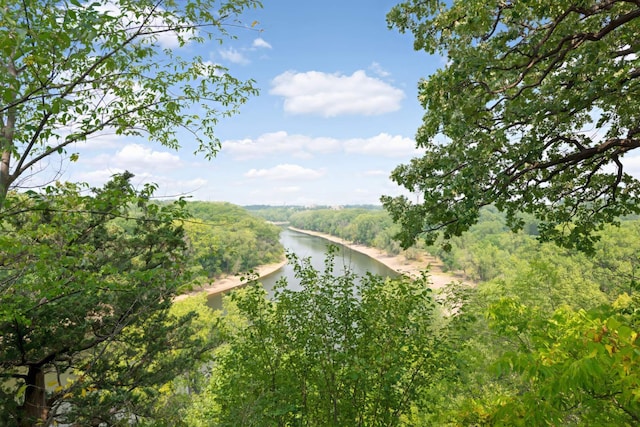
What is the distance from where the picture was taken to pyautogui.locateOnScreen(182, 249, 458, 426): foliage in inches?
210

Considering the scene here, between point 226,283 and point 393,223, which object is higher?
point 393,223

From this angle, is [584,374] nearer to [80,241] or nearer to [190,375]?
[80,241]

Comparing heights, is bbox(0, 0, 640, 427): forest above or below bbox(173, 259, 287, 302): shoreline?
above

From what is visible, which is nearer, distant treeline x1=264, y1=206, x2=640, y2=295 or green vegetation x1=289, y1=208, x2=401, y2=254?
distant treeline x1=264, y1=206, x2=640, y2=295

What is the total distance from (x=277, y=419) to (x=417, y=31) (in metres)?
6.52

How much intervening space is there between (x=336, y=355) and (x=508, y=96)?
4.60 metres

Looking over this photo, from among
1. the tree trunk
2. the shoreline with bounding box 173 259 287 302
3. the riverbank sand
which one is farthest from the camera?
the riverbank sand

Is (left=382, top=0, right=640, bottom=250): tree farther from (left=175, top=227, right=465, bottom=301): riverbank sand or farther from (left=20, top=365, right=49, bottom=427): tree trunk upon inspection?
(left=175, top=227, right=465, bottom=301): riverbank sand

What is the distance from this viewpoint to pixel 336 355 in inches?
212

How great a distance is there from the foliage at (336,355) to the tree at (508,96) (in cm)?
172

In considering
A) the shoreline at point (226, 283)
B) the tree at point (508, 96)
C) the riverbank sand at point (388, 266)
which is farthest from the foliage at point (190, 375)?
the riverbank sand at point (388, 266)

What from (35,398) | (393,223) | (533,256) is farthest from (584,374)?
(533,256)

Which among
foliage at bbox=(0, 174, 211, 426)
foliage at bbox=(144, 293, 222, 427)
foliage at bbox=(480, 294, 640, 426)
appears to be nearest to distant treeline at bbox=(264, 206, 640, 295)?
Answer: foliage at bbox=(480, 294, 640, 426)

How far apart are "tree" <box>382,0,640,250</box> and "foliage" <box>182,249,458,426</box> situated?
1719 mm
